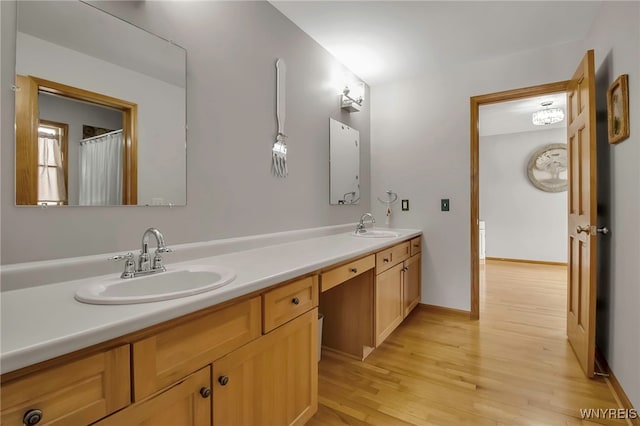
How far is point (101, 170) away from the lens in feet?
3.93

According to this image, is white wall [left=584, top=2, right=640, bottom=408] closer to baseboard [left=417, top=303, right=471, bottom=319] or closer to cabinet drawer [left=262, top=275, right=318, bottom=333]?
baseboard [left=417, top=303, right=471, bottom=319]

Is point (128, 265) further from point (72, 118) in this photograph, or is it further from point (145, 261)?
point (72, 118)

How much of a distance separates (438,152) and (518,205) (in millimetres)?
3344

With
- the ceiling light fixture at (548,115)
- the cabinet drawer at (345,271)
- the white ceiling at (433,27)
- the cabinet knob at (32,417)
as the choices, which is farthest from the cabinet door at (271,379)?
the ceiling light fixture at (548,115)

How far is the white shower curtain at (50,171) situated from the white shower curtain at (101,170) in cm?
6

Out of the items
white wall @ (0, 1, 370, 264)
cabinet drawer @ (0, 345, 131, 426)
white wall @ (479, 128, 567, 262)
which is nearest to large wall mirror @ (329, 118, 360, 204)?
white wall @ (0, 1, 370, 264)

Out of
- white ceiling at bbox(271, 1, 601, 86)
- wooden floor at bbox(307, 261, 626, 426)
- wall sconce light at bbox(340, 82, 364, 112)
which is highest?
white ceiling at bbox(271, 1, 601, 86)

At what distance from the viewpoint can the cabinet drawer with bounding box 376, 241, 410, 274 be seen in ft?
6.91

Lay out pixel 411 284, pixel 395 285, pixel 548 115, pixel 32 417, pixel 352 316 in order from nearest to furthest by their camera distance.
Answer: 1. pixel 32 417
2. pixel 352 316
3. pixel 395 285
4. pixel 411 284
5. pixel 548 115

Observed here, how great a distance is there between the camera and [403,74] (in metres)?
3.06

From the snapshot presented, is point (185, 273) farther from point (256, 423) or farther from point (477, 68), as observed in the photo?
point (477, 68)

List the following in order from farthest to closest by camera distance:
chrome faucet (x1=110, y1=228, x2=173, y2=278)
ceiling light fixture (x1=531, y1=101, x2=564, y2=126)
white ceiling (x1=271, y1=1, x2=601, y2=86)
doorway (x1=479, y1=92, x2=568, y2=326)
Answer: doorway (x1=479, y1=92, x2=568, y2=326), ceiling light fixture (x1=531, y1=101, x2=564, y2=126), white ceiling (x1=271, y1=1, x2=601, y2=86), chrome faucet (x1=110, y1=228, x2=173, y2=278)

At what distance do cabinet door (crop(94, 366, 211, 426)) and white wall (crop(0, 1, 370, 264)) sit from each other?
65 cm

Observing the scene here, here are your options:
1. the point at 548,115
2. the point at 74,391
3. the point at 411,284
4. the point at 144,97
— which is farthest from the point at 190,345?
the point at 548,115
